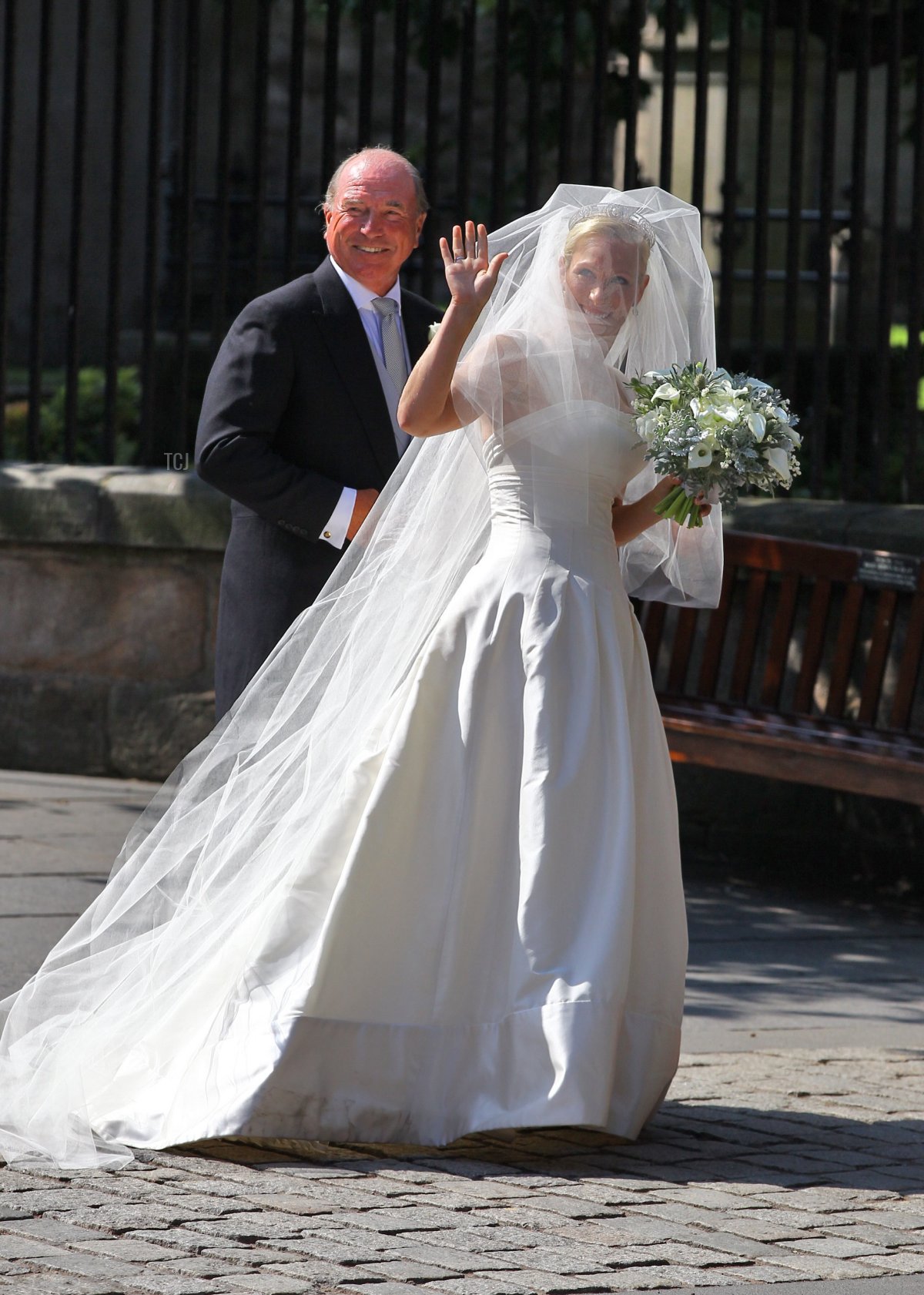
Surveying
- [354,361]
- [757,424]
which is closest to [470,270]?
[757,424]

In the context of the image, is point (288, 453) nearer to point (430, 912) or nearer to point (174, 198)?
point (430, 912)

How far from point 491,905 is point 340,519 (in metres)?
1.15

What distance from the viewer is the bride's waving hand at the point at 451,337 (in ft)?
13.1

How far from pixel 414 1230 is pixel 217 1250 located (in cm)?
36

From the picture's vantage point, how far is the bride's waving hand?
3.98 metres

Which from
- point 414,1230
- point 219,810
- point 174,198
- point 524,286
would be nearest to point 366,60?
point 174,198

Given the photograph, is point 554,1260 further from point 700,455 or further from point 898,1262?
point 700,455

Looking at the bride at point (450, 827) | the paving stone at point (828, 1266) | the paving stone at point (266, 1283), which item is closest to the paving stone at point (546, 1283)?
the paving stone at point (266, 1283)

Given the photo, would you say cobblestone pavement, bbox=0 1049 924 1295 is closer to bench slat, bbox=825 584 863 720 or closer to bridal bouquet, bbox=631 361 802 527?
bridal bouquet, bbox=631 361 802 527

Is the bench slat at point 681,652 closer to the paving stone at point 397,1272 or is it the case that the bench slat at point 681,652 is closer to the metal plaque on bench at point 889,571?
the metal plaque on bench at point 889,571

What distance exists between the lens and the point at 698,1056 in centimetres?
478

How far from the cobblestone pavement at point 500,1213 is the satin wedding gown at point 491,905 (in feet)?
0.42

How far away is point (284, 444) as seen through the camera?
4.77m

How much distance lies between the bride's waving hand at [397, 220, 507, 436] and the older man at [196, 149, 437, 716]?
58 centimetres
